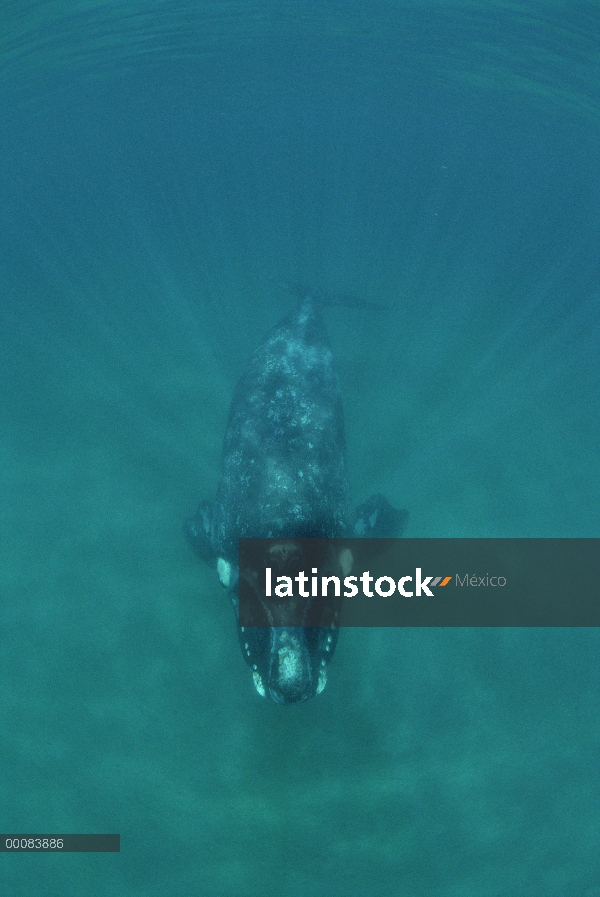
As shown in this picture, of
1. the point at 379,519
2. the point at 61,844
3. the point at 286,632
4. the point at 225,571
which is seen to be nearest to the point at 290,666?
the point at 286,632

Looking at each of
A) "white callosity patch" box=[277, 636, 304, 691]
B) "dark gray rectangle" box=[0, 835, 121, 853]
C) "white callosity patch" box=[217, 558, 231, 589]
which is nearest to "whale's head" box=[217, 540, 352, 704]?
"white callosity patch" box=[277, 636, 304, 691]

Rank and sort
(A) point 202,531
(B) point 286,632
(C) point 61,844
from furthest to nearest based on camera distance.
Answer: (A) point 202,531, (C) point 61,844, (B) point 286,632

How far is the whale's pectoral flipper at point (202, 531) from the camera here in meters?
15.4

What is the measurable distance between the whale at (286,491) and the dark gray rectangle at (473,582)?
1.11 m

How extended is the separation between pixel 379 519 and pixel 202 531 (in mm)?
5425

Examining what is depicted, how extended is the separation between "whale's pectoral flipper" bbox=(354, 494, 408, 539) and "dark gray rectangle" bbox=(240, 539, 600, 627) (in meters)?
Result: 0.31

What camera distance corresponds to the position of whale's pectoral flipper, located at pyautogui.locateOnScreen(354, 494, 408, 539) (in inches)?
638

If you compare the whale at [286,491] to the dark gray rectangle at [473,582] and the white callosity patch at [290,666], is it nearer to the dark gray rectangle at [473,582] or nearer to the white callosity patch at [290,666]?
the white callosity patch at [290,666]

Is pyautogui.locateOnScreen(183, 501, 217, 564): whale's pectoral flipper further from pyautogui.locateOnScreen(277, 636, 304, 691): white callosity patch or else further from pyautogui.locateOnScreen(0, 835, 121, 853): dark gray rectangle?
pyautogui.locateOnScreen(0, 835, 121, 853): dark gray rectangle

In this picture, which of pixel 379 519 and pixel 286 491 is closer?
pixel 286 491

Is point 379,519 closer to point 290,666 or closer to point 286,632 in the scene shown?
point 286,632

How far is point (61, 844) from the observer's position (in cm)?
1283

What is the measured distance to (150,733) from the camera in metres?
14.0

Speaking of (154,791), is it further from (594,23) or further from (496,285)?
(594,23)
